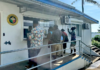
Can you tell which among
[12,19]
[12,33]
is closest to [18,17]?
[12,19]

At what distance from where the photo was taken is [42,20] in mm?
5109

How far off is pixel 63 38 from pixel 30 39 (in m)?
2.07

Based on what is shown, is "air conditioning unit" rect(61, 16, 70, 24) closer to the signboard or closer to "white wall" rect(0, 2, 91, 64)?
"white wall" rect(0, 2, 91, 64)

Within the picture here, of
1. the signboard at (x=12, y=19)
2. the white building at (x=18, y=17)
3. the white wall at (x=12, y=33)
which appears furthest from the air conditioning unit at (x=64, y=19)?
the signboard at (x=12, y=19)

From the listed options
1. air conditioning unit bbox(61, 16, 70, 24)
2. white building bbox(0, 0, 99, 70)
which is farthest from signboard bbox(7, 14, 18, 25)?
air conditioning unit bbox(61, 16, 70, 24)

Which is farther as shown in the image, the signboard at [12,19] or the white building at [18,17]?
the signboard at [12,19]

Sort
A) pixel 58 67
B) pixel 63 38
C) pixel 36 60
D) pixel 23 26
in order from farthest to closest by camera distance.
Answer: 1. pixel 63 38
2. pixel 23 26
3. pixel 58 67
4. pixel 36 60

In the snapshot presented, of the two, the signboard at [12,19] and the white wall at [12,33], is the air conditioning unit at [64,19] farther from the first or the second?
the signboard at [12,19]

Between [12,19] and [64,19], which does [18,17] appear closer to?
[12,19]

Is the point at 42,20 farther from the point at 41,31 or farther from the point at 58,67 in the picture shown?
the point at 58,67

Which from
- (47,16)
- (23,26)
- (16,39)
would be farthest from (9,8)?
(47,16)

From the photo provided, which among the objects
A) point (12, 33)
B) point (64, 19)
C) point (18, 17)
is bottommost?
point (12, 33)

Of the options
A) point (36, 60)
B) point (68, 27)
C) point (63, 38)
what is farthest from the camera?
point (68, 27)

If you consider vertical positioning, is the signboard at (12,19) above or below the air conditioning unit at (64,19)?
below
